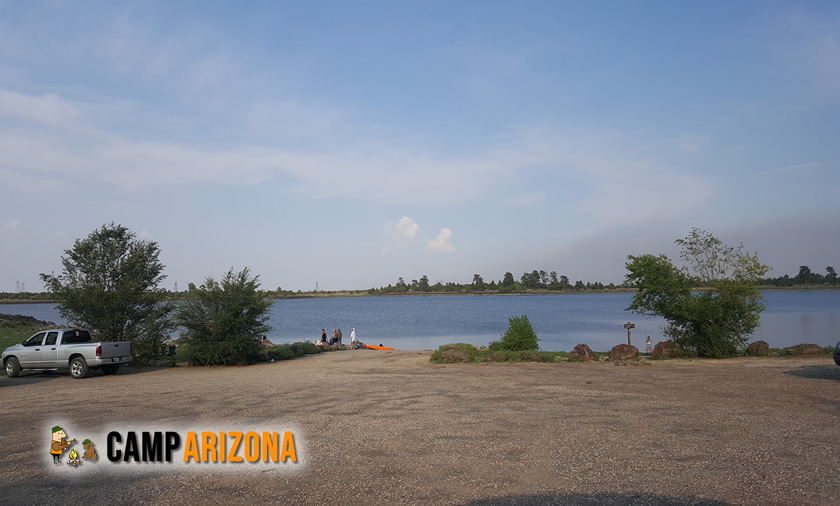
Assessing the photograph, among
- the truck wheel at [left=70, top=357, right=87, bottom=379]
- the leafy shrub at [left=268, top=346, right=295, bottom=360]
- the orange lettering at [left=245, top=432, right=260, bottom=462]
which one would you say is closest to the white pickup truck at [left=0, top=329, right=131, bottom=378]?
the truck wheel at [left=70, top=357, right=87, bottom=379]

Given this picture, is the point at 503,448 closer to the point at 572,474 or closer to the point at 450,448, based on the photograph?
the point at 450,448

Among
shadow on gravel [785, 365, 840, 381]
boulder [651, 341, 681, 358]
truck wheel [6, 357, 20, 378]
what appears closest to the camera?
shadow on gravel [785, 365, 840, 381]

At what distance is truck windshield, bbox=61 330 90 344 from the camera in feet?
65.7

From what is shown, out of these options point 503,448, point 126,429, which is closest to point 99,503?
point 126,429

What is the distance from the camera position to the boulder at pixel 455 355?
22500 millimetres

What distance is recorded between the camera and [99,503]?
6.48 metres

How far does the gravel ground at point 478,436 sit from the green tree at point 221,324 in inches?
212

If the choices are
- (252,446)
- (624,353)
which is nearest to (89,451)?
(252,446)

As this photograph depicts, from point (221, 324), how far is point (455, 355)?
9.21 m

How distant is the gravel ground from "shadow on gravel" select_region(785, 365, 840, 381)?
0.19 feet

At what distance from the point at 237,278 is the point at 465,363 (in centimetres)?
1002

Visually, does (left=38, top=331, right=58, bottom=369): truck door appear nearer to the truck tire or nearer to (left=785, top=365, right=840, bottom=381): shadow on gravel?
the truck tire

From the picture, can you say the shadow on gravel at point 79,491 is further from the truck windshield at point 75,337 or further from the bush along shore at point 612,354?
the bush along shore at point 612,354

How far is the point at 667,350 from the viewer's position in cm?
2341
